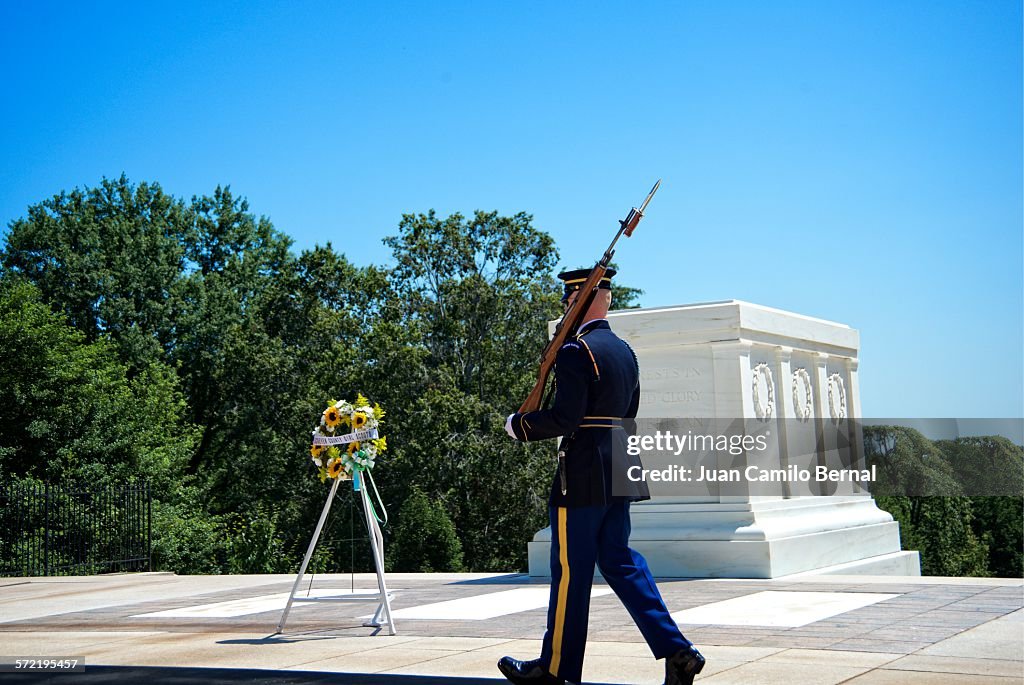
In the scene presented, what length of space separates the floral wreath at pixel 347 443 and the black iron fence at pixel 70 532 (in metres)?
12.5

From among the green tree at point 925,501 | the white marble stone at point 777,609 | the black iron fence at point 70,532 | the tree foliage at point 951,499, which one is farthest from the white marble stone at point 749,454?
the black iron fence at point 70,532

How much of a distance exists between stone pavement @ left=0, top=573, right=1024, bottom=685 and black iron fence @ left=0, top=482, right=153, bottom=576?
935cm

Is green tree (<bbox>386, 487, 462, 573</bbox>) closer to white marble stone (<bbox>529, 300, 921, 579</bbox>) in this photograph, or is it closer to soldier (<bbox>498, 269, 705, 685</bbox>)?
white marble stone (<bbox>529, 300, 921, 579</bbox>)

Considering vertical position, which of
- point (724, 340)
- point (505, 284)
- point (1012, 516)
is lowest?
point (1012, 516)

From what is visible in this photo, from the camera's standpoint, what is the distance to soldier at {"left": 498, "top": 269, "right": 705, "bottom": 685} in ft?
15.1

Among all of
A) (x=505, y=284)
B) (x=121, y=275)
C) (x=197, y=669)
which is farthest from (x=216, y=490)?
(x=197, y=669)

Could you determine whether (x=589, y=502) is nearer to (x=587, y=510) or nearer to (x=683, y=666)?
(x=587, y=510)

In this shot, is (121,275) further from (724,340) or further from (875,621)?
(875,621)

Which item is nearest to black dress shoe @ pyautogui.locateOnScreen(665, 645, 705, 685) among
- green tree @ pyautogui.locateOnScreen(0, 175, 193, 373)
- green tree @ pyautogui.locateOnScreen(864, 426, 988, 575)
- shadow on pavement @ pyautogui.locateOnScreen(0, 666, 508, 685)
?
shadow on pavement @ pyautogui.locateOnScreen(0, 666, 508, 685)

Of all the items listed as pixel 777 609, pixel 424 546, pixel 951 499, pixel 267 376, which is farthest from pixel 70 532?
pixel 951 499

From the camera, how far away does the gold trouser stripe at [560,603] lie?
4.63 metres

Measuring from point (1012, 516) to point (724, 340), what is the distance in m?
23.5

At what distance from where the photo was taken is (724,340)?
10891 mm

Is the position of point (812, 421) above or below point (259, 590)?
above
